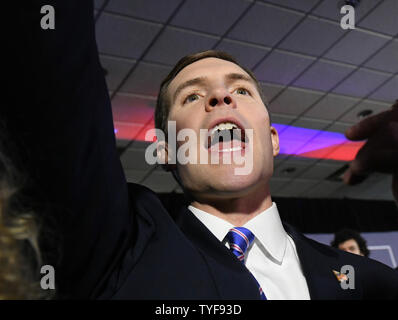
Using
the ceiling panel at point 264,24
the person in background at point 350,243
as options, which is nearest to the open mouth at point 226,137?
the ceiling panel at point 264,24

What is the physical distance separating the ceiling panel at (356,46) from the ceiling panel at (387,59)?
0.08m

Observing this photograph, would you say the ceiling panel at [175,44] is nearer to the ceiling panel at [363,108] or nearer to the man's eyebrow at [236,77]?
the ceiling panel at [363,108]

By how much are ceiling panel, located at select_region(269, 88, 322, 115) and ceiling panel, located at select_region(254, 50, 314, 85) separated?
0.73ft

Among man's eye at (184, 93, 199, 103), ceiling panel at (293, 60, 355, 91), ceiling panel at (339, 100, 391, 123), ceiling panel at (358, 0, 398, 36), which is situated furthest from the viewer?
ceiling panel at (339, 100, 391, 123)

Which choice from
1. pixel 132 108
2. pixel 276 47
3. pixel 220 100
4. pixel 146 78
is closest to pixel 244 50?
pixel 276 47

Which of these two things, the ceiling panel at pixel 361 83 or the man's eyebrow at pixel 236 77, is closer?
the man's eyebrow at pixel 236 77

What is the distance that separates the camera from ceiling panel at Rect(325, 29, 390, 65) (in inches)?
119

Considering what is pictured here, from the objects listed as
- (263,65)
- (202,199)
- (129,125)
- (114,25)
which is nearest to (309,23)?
(263,65)

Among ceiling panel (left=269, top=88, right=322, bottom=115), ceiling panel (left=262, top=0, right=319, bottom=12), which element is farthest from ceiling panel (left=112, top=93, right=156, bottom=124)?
ceiling panel (left=262, top=0, right=319, bottom=12)

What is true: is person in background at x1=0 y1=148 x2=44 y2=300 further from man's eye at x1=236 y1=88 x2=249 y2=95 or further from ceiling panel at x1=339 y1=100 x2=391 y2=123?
ceiling panel at x1=339 y1=100 x2=391 y2=123

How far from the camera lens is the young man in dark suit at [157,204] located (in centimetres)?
48

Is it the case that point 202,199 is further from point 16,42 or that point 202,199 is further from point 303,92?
point 303,92

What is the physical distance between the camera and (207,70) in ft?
2.66
